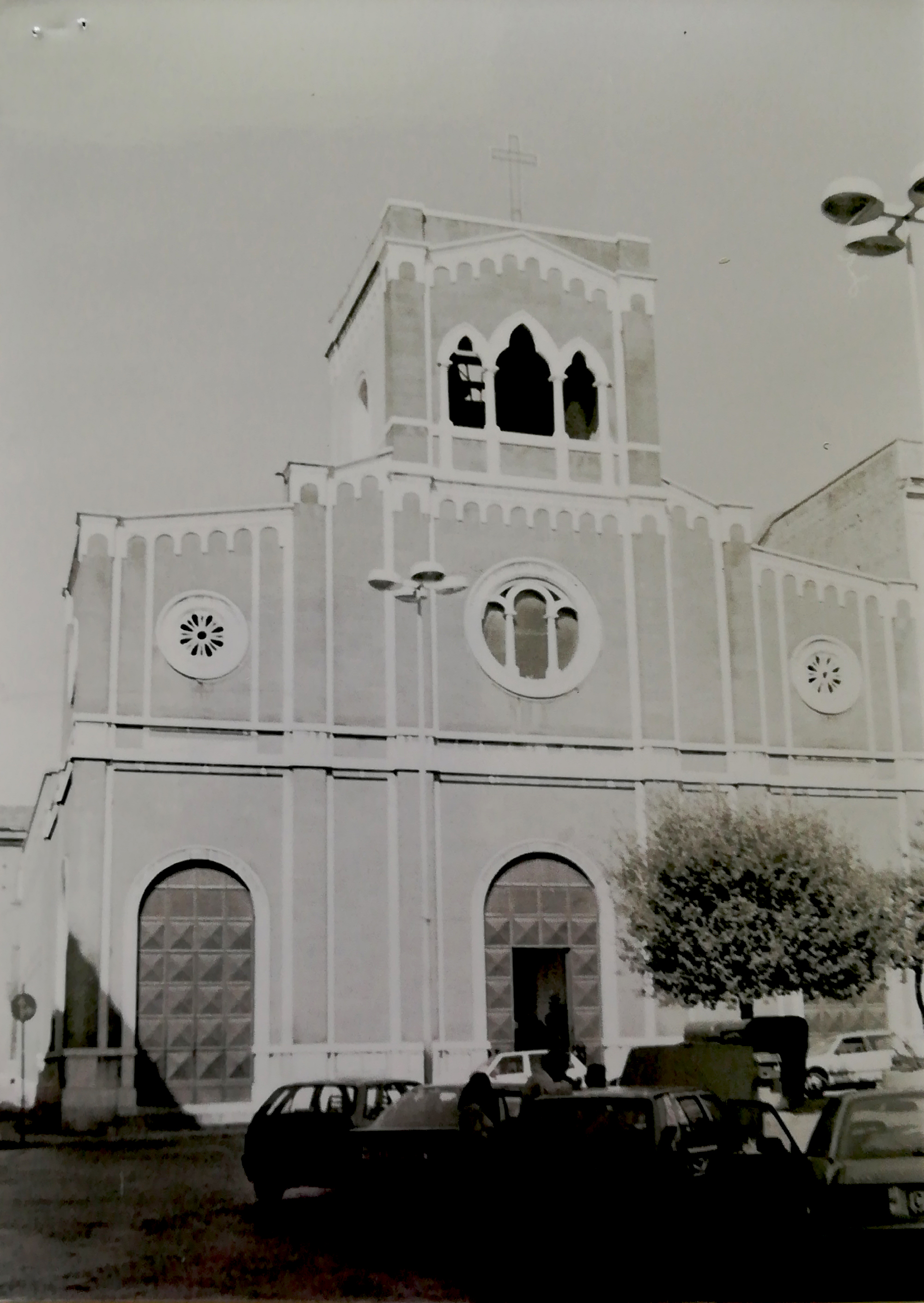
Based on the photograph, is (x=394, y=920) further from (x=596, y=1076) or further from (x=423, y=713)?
(x=596, y=1076)

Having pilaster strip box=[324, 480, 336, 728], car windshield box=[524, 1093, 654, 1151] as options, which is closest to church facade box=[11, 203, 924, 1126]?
pilaster strip box=[324, 480, 336, 728]

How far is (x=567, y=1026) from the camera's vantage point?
524 inches

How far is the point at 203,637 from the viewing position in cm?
1345

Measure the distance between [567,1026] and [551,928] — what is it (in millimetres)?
932

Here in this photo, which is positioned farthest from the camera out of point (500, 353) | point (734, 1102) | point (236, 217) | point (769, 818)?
point (500, 353)

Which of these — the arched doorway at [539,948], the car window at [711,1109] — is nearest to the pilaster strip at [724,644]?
the arched doorway at [539,948]

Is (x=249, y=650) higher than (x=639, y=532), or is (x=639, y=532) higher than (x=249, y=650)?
(x=639, y=532)

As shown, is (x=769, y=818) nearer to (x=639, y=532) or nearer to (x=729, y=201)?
(x=639, y=532)

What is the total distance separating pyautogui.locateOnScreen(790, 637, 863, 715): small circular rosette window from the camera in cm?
1299

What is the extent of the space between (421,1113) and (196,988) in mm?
2966

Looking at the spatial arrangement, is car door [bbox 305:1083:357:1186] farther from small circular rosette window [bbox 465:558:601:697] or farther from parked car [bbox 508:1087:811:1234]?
small circular rosette window [bbox 465:558:601:697]

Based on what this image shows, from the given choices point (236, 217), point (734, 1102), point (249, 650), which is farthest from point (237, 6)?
point (734, 1102)

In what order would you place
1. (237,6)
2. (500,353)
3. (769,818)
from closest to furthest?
1. (237,6)
2. (769,818)
3. (500,353)

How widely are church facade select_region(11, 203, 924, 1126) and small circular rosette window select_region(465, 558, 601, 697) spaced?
3cm
